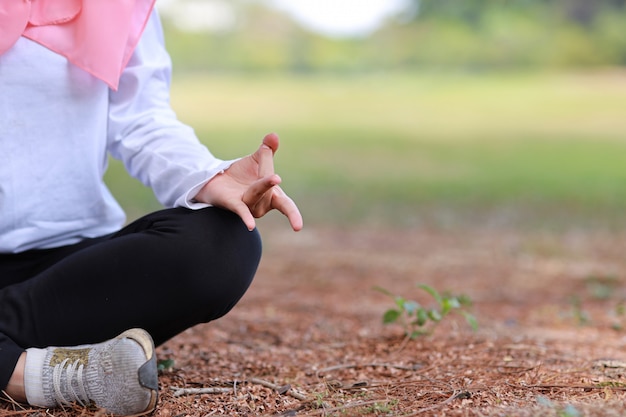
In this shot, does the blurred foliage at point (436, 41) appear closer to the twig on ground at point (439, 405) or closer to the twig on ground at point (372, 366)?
the twig on ground at point (372, 366)

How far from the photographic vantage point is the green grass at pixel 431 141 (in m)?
7.79

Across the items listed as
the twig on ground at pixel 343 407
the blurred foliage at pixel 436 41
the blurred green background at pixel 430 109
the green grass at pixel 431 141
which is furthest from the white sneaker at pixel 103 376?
the blurred foliage at pixel 436 41

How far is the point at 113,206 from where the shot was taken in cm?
204

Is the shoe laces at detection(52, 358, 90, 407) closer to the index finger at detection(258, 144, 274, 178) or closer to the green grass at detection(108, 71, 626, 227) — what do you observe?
the index finger at detection(258, 144, 274, 178)

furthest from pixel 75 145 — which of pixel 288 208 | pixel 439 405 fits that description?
pixel 439 405

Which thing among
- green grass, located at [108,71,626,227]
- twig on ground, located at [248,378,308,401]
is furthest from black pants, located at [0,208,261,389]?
green grass, located at [108,71,626,227]

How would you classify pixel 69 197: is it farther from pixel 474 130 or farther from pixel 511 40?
pixel 511 40

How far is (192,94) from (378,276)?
14.5 metres

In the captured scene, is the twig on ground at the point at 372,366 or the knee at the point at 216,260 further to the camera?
the twig on ground at the point at 372,366

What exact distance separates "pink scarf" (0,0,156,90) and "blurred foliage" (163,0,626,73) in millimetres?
17955

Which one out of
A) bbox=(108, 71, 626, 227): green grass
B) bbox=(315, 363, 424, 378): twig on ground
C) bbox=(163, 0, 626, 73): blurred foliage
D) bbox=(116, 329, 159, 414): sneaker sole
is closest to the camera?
bbox=(116, 329, 159, 414): sneaker sole

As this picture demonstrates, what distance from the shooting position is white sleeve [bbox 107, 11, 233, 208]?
6.10 feet

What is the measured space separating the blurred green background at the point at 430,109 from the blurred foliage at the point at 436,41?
3cm

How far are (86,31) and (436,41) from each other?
18.6 meters
